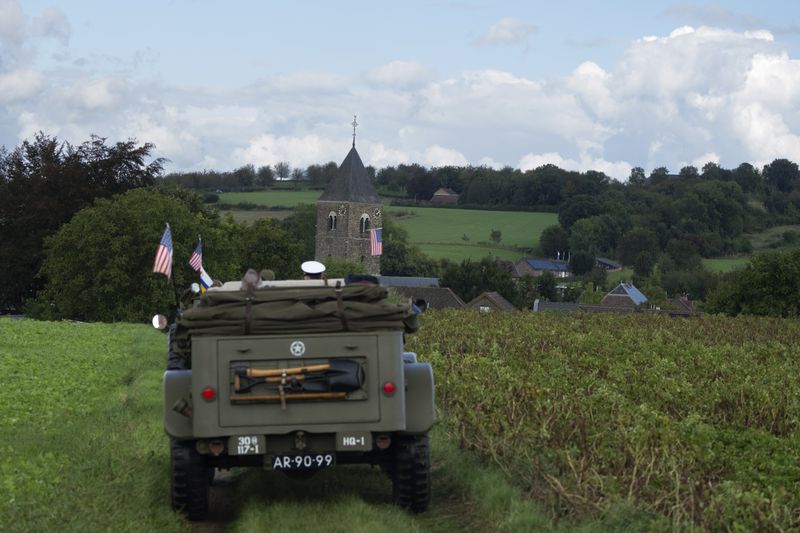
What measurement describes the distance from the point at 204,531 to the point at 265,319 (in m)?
1.87

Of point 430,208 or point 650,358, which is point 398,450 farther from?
point 430,208

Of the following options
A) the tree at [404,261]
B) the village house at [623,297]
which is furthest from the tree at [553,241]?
the village house at [623,297]

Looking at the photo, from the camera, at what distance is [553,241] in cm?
14975

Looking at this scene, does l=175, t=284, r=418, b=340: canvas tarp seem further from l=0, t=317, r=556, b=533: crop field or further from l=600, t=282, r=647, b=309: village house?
l=600, t=282, r=647, b=309: village house

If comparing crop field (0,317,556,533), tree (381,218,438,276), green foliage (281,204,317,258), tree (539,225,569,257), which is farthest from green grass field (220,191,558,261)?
crop field (0,317,556,533)

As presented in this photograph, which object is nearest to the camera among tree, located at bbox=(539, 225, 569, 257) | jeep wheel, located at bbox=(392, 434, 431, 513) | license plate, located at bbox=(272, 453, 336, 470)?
license plate, located at bbox=(272, 453, 336, 470)

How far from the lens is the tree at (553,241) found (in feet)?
489

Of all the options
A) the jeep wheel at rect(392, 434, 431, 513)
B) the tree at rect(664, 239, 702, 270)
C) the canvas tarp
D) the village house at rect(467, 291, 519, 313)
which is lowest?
the village house at rect(467, 291, 519, 313)

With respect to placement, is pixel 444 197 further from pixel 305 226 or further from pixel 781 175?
pixel 781 175

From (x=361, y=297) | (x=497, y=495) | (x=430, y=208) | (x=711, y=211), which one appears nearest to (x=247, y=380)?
(x=361, y=297)

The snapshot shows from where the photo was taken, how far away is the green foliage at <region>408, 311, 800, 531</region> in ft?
31.8

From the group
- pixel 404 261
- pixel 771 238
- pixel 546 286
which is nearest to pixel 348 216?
pixel 404 261

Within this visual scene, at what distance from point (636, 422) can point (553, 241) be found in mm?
137749

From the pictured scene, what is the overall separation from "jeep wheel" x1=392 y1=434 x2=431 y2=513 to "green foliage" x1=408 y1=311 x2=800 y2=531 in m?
0.94
